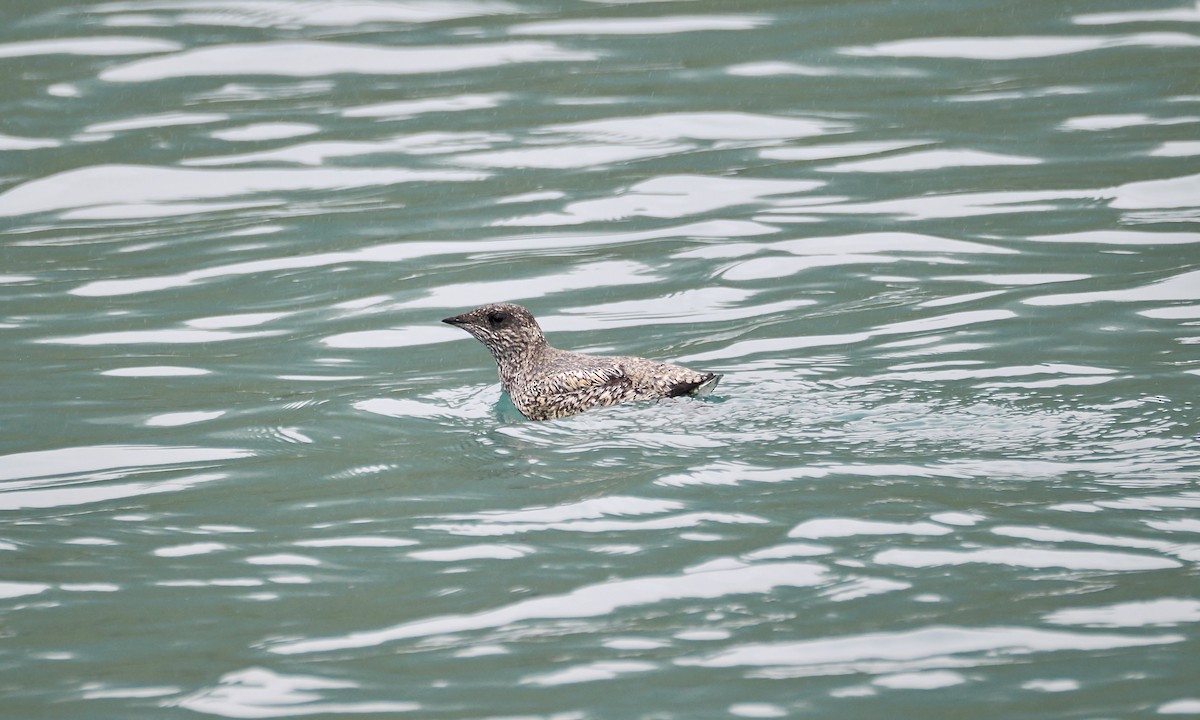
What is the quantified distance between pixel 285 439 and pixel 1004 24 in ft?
39.0

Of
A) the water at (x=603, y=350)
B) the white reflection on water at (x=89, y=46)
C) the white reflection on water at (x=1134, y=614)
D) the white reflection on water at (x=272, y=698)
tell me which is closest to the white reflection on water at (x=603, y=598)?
the water at (x=603, y=350)

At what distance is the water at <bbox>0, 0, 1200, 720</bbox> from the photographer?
6598 millimetres

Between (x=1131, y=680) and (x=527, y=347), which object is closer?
(x=1131, y=680)

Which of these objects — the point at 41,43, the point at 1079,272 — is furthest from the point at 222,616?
the point at 41,43

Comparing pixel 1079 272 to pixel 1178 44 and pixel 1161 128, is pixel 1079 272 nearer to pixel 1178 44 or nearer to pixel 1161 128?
pixel 1161 128

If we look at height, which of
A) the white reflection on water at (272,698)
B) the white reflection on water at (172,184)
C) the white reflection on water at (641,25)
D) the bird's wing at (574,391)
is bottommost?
the white reflection on water at (272,698)

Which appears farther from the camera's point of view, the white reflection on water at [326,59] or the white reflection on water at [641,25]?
the white reflection on water at [641,25]

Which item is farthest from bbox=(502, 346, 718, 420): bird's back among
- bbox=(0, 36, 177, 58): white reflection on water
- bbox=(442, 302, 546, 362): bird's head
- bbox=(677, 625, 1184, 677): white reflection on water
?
bbox=(0, 36, 177, 58): white reflection on water

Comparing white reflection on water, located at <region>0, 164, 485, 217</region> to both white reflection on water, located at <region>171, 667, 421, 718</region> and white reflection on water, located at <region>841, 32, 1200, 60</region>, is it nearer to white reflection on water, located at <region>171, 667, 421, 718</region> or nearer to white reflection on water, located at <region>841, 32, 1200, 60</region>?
white reflection on water, located at <region>841, 32, 1200, 60</region>

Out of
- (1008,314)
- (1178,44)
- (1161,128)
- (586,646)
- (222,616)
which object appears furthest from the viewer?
(1178,44)

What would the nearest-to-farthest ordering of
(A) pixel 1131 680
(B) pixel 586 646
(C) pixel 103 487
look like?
(A) pixel 1131 680 < (B) pixel 586 646 < (C) pixel 103 487

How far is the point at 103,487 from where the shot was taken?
9.15 meters

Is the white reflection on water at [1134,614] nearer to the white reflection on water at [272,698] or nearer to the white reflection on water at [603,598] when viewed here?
the white reflection on water at [603,598]

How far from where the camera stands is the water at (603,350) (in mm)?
6598
